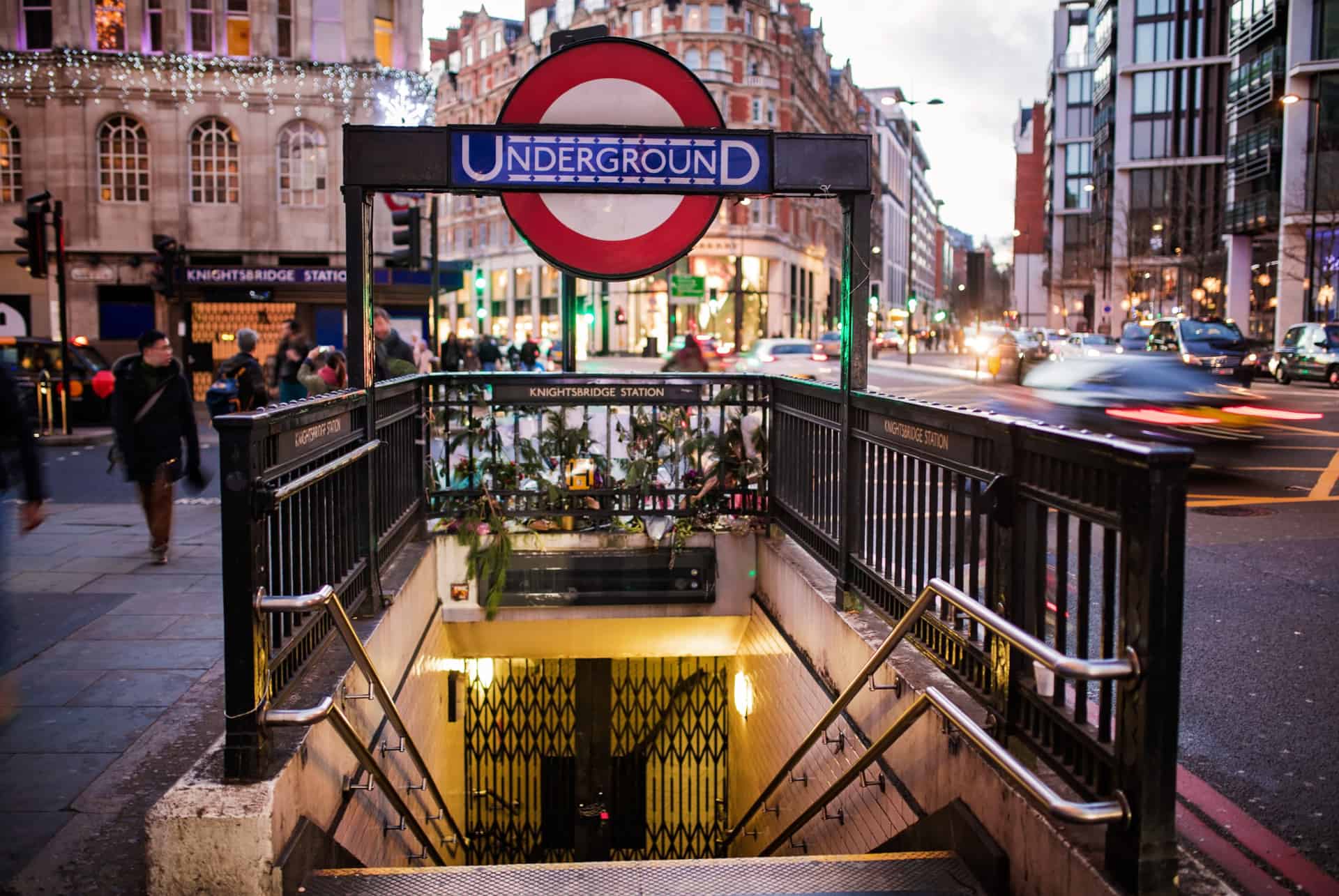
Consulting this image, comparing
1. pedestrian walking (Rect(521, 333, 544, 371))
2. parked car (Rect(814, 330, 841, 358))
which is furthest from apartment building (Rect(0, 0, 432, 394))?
parked car (Rect(814, 330, 841, 358))

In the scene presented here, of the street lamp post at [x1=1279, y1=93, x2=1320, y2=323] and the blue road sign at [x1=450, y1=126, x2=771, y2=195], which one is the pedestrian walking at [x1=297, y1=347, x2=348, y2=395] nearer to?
the blue road sign at [x1=450, y1=126, x2=771, y2=195]

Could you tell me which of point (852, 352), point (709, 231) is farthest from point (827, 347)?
point (852, 352)

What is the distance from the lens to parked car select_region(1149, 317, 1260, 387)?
95.1 ft

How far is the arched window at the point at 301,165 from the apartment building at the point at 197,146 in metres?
0.05

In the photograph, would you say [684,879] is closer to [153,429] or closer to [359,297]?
[359,297]

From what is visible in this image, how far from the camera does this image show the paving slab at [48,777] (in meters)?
4.01

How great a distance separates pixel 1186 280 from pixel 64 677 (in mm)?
73016

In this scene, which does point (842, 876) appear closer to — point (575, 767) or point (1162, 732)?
point (1162, 732)

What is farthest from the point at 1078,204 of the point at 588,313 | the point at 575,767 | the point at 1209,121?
the point at 575,767

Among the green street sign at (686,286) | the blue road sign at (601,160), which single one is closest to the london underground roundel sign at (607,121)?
the blue road sign at (601,160)

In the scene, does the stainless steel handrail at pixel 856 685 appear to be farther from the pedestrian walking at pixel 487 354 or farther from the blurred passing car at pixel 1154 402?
the pedestrian walking at pixel 487 354

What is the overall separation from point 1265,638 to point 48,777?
599 cm

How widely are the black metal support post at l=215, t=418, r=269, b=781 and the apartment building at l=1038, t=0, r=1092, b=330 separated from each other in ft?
329

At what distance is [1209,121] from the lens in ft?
226
